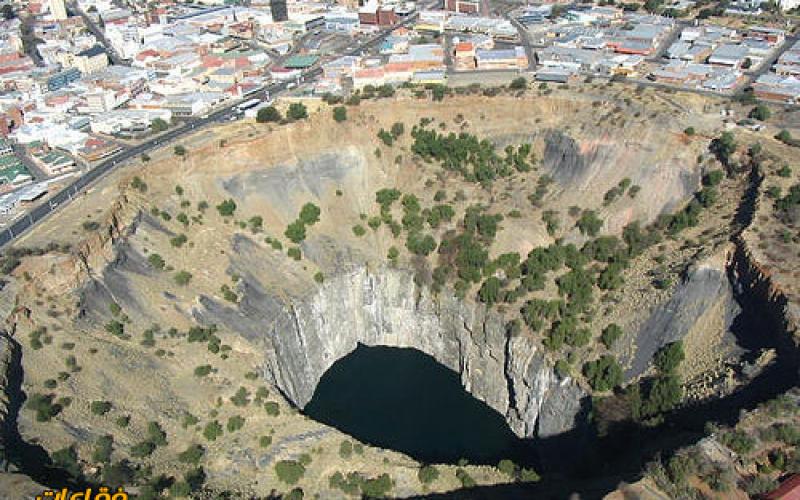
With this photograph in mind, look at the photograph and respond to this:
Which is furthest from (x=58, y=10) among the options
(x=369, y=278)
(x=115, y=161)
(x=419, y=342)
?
(x=419, y=342)

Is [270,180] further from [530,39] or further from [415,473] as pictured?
[530,39]

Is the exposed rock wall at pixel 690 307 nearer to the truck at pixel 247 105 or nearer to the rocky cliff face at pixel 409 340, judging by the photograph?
the rocky cliff face at pixel 409 340

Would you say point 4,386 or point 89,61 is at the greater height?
point 89,61

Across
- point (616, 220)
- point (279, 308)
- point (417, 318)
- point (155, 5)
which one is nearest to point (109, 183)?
point (279, 308)

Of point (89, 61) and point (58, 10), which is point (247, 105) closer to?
point (89, 61)

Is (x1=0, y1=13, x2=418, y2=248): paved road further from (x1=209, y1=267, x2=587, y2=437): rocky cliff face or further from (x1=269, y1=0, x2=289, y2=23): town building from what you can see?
(x1=269, y1=0, x2=289, y2=23): town building

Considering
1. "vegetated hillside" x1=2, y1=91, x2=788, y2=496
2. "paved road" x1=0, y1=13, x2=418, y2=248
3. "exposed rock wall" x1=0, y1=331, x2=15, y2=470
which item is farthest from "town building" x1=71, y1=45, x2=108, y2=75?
"exposed rock wall" x1=0, y1=331, x2=15, y2=470

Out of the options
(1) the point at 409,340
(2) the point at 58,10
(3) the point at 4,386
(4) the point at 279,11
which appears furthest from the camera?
(2) the point at 58,10
